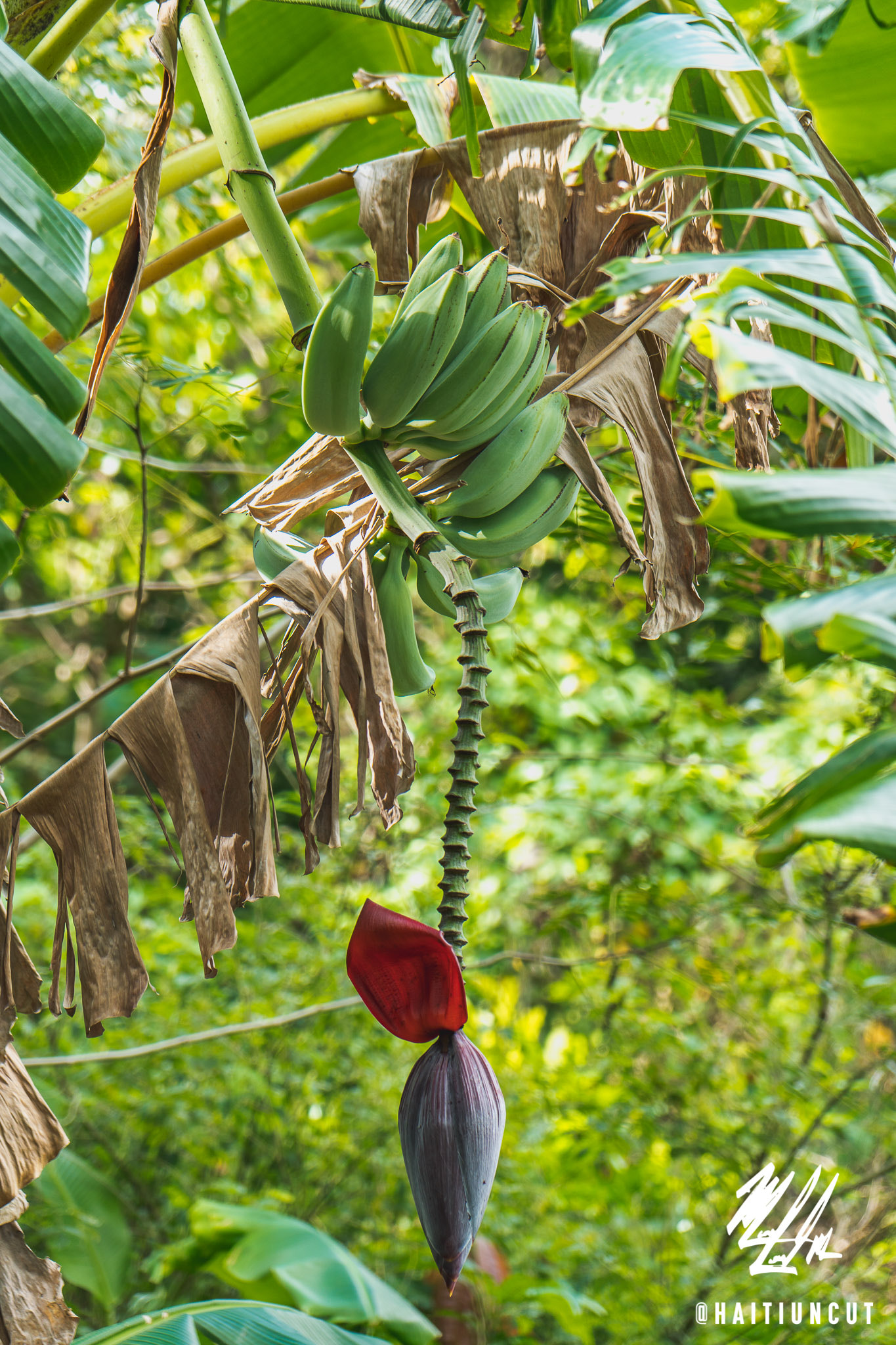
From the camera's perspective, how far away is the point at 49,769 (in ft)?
9.78

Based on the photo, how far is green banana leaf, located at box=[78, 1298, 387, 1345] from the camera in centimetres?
70

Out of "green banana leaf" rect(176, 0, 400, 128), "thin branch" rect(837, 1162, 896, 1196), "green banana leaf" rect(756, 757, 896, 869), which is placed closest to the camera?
"green banana leaf" rect(756, 757, 896, 869)

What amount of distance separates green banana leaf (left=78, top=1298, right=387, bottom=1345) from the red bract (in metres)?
0.49

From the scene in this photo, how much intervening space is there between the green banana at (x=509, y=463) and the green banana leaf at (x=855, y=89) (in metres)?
0.43

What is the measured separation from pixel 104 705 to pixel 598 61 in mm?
2382

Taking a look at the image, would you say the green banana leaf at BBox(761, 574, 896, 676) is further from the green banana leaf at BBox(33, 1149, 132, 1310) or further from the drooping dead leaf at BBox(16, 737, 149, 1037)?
the green banana leaf at BBox(33, 1149, 132, 1310)

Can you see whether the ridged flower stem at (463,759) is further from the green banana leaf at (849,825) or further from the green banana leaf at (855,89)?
the green banana leaf at (855,89)

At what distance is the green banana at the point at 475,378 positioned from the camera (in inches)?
20.2

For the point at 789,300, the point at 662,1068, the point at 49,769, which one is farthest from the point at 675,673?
the point at 49,769

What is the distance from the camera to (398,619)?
2.02 feet

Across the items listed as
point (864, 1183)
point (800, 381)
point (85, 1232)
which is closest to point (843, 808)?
point (800, 381)

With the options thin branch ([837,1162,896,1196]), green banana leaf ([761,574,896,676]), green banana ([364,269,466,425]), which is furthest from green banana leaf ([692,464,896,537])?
thin branch ([837,1162,896,1196])

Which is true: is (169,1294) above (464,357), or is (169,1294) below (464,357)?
below

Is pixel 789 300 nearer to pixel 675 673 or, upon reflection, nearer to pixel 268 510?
pixel 268 510
